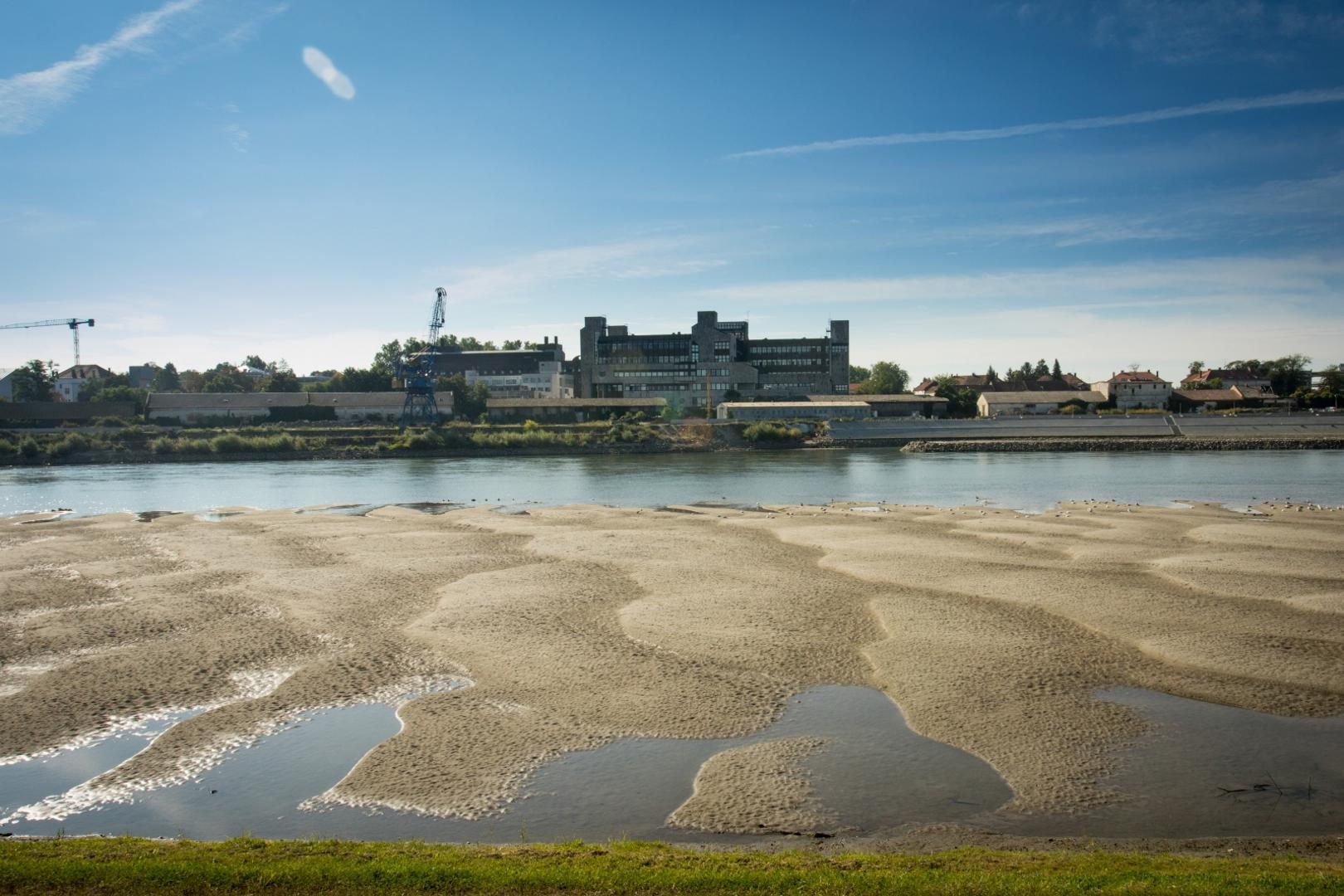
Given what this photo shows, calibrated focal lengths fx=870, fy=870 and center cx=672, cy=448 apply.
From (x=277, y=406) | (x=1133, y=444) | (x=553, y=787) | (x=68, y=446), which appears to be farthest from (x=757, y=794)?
(x=277, y=406)

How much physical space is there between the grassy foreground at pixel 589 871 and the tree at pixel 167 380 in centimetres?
17977

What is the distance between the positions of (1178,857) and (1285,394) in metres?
157

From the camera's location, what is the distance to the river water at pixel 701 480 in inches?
1855

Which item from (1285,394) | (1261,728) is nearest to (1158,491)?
(1261,728)

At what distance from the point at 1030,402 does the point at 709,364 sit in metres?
47.1

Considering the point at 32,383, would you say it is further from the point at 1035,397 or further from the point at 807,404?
the point at 1035,397

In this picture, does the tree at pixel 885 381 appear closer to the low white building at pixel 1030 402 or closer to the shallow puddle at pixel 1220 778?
the low white building at pixel 1030 402

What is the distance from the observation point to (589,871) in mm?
7754

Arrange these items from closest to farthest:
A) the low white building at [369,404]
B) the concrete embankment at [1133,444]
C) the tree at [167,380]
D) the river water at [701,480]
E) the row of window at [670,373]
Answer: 1. the river water at [701,480]
2. the concrete embankment at [1133,444]
3. the low white building at [369,404]
4. the row of window at [670,373]
5. the tree at [167,380]

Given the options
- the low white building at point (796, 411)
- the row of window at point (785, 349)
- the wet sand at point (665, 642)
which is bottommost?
the wet sand at point (665, 642)

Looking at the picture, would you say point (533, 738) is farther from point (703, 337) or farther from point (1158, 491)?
point (703, 337)

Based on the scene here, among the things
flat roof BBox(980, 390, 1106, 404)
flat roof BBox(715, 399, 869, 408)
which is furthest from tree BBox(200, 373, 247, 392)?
flat roof BBox(980, 390, 1106, 404)

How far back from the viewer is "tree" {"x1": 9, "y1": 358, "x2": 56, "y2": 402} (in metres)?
140

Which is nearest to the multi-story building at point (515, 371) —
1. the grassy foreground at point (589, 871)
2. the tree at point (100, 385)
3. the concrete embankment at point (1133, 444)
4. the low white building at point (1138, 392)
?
the tree at point (100, 385)
